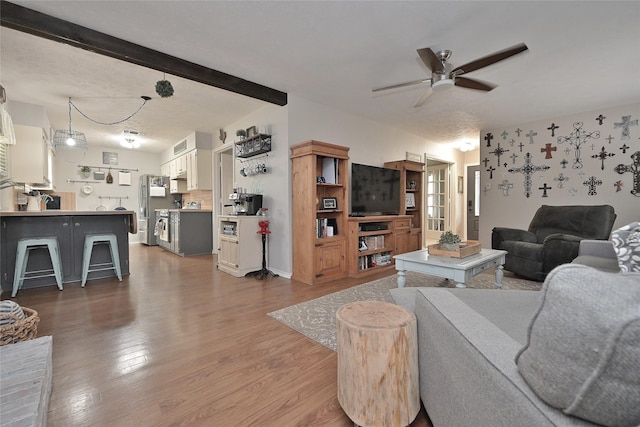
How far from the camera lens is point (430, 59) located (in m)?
2.42

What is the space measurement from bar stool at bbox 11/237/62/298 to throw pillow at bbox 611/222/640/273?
512 cm

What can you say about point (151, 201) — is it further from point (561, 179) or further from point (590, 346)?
point (561, 179)

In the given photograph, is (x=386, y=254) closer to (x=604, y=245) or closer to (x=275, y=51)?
(x=604, y=245)

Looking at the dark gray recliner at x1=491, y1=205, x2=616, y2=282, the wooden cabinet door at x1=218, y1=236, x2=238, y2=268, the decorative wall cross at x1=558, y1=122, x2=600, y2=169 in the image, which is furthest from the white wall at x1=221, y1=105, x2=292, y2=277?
the decorative wall cross at x1=558, y1=122, x2=600, y2=169

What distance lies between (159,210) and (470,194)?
25.7 ft

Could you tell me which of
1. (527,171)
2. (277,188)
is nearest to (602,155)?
(527,171)

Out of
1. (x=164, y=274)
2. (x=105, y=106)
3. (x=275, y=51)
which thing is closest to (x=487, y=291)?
(x=275, y=51)

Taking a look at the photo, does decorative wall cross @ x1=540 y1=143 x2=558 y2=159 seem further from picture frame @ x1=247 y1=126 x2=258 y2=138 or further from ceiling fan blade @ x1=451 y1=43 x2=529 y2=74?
picture frame @ x1=247 y1=126 x2=258 y2=138

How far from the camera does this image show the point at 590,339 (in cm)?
51

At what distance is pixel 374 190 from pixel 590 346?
4.13 m

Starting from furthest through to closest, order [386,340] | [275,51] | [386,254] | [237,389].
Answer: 1. [386,254]
2. [275,51]
3. [237,389]
4. [386,340]

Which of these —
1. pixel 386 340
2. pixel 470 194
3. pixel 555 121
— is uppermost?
pixel 555 121

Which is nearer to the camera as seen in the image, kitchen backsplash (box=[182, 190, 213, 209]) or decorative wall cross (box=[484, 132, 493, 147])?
decorative wall cross (box=[484, 132, 493, 147])

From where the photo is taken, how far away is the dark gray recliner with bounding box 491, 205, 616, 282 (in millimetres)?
3238
